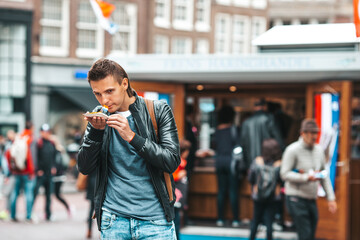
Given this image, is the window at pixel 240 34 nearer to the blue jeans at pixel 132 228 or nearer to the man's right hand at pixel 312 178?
the man's right hand at pixel 312 178

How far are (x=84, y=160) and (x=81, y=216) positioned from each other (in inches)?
335

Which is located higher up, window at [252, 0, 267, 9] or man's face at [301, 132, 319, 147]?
window at [252, 0, 267, 9]

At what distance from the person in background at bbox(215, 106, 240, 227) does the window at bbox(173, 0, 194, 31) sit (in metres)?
19.1

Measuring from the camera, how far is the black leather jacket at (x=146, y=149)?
287 centimetres

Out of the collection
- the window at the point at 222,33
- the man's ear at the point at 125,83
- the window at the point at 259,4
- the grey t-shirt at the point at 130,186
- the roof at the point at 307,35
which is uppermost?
the window at the point at 259,4

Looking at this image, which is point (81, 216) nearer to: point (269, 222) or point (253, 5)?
point (269, 222)

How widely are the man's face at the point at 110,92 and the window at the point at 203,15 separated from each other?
25892 mm

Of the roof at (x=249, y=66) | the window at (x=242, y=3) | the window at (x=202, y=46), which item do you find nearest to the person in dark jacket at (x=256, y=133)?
the roof at (x=249, y=66)

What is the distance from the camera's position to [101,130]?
114 inches

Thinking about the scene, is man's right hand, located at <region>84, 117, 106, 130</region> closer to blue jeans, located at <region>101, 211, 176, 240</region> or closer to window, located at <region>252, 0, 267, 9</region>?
blue jeans, located at <region>101, 211, 176, 240</region>

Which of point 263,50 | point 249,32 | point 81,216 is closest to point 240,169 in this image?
point 263,50

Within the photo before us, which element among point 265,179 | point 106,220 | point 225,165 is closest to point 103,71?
point 106,220

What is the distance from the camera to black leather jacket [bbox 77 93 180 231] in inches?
113

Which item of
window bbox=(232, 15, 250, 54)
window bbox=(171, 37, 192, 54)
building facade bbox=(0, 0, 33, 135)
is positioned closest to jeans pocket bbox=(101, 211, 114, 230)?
building facade bbox=(0, 0, 33, 135)
